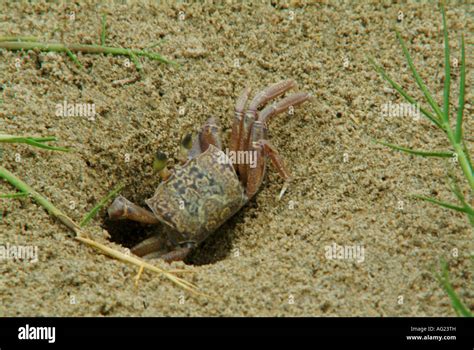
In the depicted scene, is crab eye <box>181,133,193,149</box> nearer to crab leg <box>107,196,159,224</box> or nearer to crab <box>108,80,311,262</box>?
crab <box>108,80,311,262</box>

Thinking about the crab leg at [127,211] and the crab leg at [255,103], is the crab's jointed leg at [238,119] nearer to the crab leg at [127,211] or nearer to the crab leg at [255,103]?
the crab leg at [255,103]

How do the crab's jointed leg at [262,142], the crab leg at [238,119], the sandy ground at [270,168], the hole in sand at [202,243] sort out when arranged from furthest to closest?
the hole in sand at [202,243], the crab leg at [238,119], the crab's jointed leg at [262,142], the sandy ground at [270,168]

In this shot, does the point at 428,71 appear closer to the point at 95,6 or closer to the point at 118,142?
the point at 118,142

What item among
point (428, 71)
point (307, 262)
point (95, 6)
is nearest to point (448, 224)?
point (307, 262)

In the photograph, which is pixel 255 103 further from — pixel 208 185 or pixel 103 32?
pixel 103 32

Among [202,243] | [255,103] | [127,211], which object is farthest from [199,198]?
[255,103]

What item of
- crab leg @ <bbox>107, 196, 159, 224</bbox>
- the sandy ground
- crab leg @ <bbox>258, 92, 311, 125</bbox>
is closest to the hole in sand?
the sandy ground

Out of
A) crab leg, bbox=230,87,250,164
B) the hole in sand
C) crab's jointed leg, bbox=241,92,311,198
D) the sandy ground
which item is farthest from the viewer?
the hole in sand

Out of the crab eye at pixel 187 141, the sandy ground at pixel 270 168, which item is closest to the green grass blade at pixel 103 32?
the sandy ground at pixel 270 168
